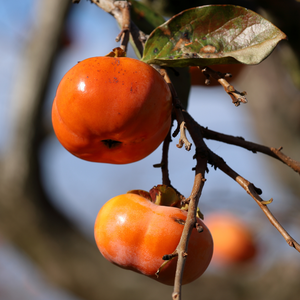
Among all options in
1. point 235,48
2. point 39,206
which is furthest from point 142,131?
point 39,206

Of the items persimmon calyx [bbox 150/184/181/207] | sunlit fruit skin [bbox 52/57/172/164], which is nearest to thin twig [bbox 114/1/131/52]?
sunlit fruit skin [bbox 52/57/172/164]

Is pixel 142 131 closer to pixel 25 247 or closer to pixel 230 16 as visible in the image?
pixel 230 16

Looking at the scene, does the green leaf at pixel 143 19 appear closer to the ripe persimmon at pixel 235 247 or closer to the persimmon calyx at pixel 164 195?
the persimmon calyx at pixel 164 195

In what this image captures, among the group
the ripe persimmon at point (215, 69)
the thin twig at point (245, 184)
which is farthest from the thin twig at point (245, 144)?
the ripe persimmon at point (215, 69)

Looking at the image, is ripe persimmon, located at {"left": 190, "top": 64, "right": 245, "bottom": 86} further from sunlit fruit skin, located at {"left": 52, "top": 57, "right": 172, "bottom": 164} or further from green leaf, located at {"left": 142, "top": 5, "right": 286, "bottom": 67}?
sunlit fruit skin, located at {"left": 52, "top": 57, "right": 172, "bottom": 164}

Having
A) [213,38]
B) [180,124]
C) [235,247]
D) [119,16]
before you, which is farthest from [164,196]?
[235,247]

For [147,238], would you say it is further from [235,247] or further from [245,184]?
[235,247]
